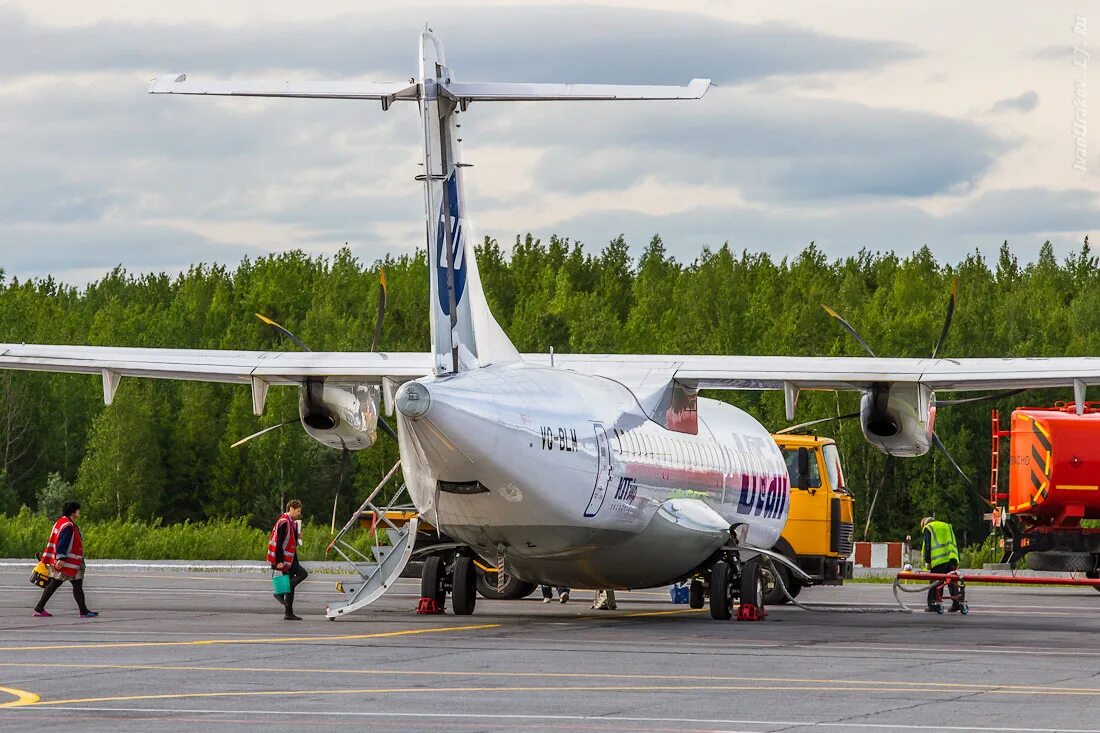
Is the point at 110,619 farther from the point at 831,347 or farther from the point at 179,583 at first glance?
the point at 831,347

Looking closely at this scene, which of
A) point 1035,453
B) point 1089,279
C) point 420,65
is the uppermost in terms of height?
point 1089,279

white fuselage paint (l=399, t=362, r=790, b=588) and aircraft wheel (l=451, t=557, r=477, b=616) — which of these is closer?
white fuselage paint (l=399, t=362, r=790, b=588)

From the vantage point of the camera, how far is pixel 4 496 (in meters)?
73.4

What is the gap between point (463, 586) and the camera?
75.8 feet

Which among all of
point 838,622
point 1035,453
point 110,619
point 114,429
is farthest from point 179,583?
point 114,429

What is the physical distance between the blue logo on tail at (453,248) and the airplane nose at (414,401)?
1.96m

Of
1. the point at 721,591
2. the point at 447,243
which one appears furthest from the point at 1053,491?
the point at 447,243

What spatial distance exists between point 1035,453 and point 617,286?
73740 mm

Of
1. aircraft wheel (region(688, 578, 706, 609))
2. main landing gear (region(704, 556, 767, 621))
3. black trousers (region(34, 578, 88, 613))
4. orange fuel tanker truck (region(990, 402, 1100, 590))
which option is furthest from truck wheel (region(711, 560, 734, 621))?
orange fuel tanker truck (region(990, 402, 1100, 590))

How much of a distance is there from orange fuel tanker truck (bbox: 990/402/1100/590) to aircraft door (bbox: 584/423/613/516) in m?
16.2

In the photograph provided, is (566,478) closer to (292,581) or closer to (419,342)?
(292,581)

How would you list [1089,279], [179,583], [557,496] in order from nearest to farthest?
[557,496]
[179,583]
[1089,279]

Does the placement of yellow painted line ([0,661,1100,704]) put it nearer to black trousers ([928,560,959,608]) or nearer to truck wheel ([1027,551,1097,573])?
black trousers ([928,560,959,608])

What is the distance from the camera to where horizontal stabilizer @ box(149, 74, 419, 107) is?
18375 millimetres
